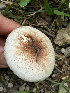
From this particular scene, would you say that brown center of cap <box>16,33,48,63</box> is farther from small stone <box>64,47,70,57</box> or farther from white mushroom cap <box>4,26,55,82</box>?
small stone <box>64,47,70,57</box>

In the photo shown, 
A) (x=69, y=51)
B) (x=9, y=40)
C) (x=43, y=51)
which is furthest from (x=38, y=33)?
(x=69, y=51)

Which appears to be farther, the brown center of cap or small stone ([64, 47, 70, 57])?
small stone ([64, 47, 70, 57])

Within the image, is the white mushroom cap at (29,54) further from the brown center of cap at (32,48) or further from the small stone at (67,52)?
the small stone at (67,52)

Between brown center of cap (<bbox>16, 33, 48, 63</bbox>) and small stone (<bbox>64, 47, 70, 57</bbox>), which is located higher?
brown center of cap (<bbox>16, 33, 48, 63</bbox>)

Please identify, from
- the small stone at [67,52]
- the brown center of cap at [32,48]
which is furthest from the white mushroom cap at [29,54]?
the small stone at [67,52]

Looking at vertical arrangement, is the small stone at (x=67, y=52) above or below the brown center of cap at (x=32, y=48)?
below

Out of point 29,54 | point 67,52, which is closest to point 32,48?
point 29,54

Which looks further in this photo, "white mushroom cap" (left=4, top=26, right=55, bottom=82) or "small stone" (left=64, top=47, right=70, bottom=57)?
"small stone" (left=64, top=47, right=70, bottom=57)

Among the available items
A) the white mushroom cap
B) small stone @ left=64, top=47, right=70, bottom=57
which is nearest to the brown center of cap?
the white mushroom cap
